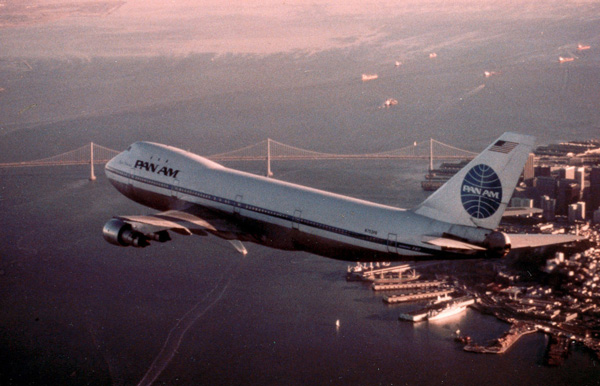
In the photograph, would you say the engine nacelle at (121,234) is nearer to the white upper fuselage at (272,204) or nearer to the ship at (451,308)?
the white upper fuselage at (272,204)

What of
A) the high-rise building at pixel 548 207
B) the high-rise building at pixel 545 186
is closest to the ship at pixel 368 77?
the high-rise building at pixel 545 186

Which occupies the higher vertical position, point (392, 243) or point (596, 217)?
point (392, 243)

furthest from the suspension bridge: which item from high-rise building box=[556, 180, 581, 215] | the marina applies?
the marina

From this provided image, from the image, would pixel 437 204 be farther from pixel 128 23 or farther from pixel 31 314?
pixel 128 23

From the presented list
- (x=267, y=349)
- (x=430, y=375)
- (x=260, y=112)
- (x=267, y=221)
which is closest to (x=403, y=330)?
(x=430, y=375)

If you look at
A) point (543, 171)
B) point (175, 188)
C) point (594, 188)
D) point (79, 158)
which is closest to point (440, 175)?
point (543, 171)

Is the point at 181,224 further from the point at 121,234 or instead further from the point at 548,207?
the point at 548,207
